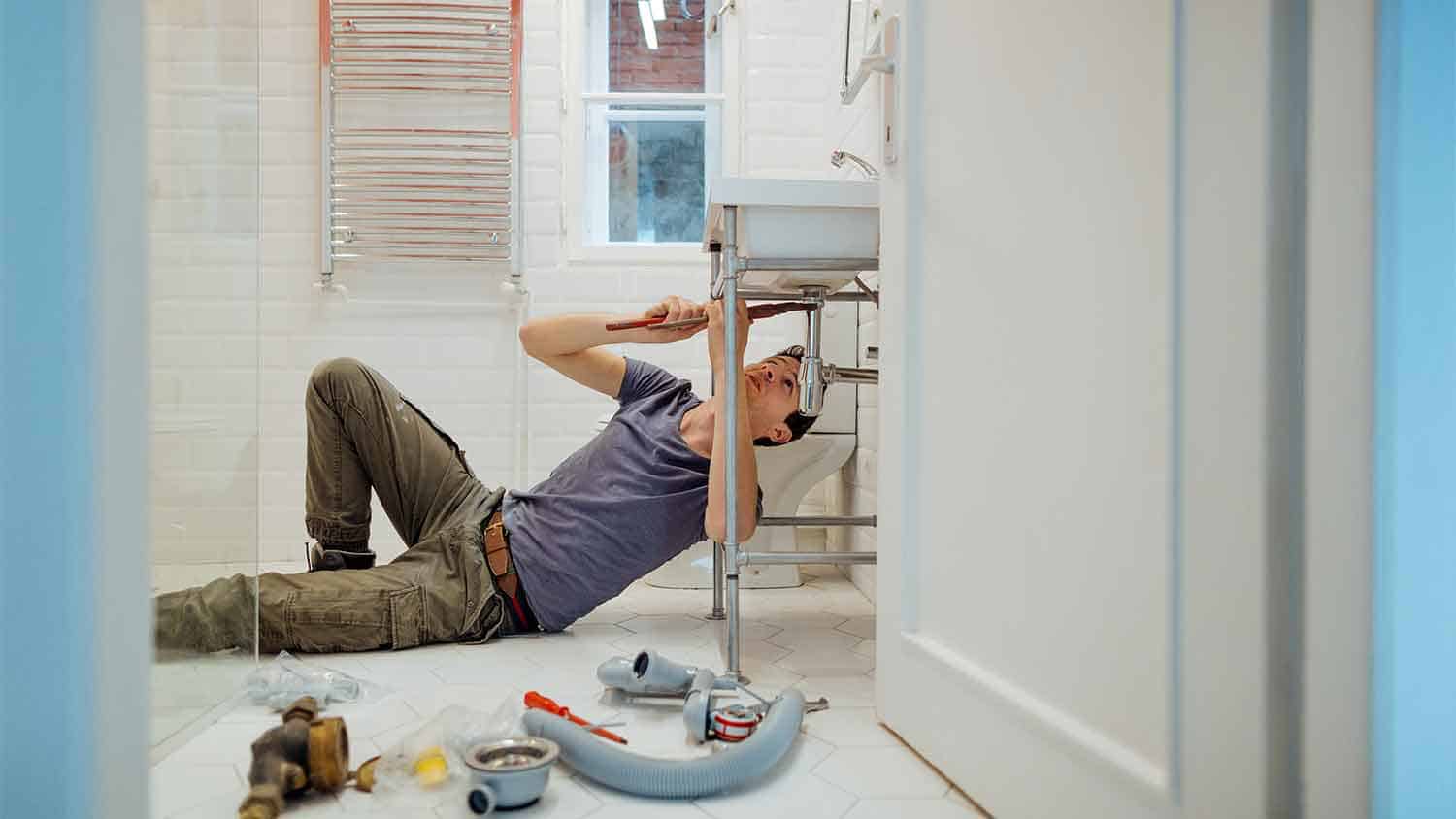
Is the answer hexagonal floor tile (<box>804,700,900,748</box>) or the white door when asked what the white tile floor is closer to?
hexagonal floor tile (<box>804,700,900,748</box>)

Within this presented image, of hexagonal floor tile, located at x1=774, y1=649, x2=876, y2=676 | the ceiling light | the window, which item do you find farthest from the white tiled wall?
hexagonal floor tile, located at x1=774, y1=649, x2=876, y2=676

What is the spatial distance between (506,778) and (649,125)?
2506 millimetres

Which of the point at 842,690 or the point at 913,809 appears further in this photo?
the point at 842,690

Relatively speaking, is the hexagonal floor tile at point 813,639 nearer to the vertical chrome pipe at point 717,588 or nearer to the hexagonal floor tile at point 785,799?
the vertical chrome pipe at point 717,588

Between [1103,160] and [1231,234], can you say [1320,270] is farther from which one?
[1103,160]

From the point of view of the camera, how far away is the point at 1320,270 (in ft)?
1.99

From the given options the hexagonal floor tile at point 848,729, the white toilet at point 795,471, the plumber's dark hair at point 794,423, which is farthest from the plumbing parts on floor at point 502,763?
the white toilet at point 795,471

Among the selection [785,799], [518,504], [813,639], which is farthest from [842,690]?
[518,504]

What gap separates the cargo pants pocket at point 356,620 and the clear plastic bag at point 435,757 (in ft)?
1.96

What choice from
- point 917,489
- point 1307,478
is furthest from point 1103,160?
point 917,489

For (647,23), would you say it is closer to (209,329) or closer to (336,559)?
(336,559)

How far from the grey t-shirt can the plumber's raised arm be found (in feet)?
0.58

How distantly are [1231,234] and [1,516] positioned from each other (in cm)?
74

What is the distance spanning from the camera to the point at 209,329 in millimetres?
1311
